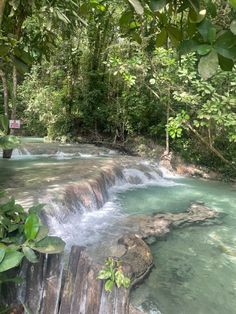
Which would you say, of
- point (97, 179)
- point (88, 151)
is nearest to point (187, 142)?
point (88, 151)

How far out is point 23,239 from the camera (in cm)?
167

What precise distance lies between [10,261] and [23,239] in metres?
0.32

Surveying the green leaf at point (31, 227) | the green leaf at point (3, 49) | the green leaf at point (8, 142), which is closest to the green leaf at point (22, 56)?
the green leaf at point (3, 49)

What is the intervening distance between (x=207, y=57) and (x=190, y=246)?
4.63m

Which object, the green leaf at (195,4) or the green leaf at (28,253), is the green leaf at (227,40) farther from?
the green leaf at (28,253)

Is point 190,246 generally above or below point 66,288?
below

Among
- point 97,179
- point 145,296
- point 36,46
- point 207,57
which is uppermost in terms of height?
point 36,46

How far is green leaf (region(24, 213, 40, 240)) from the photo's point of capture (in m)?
1.56

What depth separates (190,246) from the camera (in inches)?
207

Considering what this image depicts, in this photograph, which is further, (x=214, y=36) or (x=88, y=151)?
(x=88, y=151)

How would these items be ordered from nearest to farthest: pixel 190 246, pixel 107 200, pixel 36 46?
pixel 36 46 < pixel 190 246 < pixel 107 200

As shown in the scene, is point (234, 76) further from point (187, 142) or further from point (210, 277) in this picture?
point (210, 277)

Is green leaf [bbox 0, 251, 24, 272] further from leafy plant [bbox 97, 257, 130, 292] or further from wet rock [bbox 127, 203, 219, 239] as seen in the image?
wet rock [bbox 127, 203, 219, 239]

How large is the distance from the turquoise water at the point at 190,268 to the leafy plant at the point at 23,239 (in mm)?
2213
